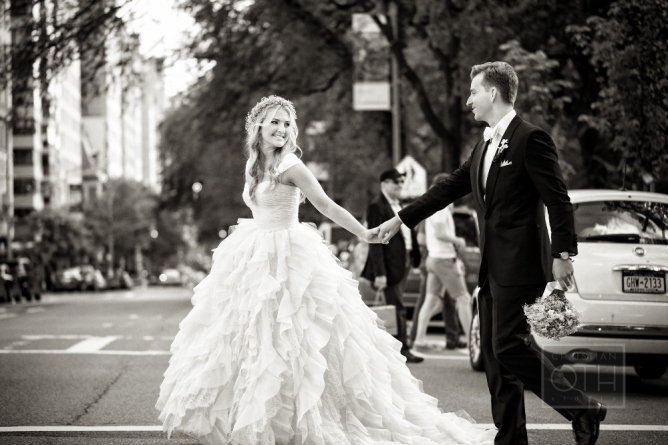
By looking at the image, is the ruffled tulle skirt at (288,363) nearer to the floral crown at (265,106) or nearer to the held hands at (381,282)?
the floral crown at (265,106)

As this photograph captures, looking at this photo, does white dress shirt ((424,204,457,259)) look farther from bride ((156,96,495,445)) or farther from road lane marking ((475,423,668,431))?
bride ((156,96,495,445))

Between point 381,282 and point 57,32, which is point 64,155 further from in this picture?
point 381,282

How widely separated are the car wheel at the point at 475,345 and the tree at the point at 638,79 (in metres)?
3.43

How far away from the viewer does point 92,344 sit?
14211mm

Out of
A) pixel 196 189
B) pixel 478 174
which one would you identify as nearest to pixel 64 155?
pixel 196 189

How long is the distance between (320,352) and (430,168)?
29.6 m

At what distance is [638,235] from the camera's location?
923 cm

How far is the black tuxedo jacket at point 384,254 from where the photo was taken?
1123 cm

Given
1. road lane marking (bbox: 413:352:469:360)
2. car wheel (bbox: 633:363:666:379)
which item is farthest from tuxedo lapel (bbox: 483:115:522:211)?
road lane marking (bbox: 413:352:469:360)

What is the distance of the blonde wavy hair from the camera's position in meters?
6.57

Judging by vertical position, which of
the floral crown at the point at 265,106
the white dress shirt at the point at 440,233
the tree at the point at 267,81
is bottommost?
the white dress shirt at the point at 440,233

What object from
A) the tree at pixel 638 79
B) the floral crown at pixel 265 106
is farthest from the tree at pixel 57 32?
the floral crown at pixel 265 106

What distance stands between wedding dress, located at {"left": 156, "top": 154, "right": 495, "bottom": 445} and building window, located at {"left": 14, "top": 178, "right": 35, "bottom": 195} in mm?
83894

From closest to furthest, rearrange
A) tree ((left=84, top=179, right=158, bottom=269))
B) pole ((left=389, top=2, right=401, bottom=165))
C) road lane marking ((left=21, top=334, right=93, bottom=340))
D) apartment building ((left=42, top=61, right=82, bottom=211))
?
road lane marking ((left=21, top=334, right=93, bottom=340))
pole ((left=389, top=2, right=401, bottom=165))
apartment building ((left=42, top=61, right=82, bottom=211))
tree ((left=84, top=179, right=158, bottom=269))
